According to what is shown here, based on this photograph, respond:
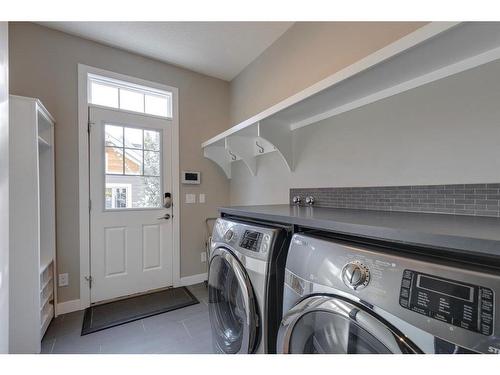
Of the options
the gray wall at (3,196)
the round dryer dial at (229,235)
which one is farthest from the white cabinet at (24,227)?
the round dryer dial at (229,235)

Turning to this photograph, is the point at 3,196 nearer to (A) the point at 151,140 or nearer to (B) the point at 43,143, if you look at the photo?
(B) the point at 43,143

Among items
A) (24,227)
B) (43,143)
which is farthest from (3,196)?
(43,143)

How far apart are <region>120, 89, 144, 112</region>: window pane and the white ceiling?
43cm

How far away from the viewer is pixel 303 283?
2.59 ft

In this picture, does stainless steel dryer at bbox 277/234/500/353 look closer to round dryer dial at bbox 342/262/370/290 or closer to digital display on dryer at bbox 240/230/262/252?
round dryer dial at bbox 342/262/370/290

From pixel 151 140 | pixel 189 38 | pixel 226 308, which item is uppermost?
pixel 189 38

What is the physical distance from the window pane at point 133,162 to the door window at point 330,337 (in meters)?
2.32

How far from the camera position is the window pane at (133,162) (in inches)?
98.0

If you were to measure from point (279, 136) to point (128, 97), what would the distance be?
1.80 meters

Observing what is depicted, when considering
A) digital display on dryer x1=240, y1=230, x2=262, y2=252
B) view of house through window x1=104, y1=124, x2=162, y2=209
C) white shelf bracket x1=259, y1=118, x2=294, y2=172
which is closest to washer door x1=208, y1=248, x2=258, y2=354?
digital display on dryer x1=240, y1=230, x2=262, y2=252

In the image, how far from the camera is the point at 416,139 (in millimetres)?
1225

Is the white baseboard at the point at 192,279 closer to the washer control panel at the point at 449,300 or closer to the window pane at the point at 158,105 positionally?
the window pane at the point at 158,105

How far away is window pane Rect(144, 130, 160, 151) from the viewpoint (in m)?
2.60
